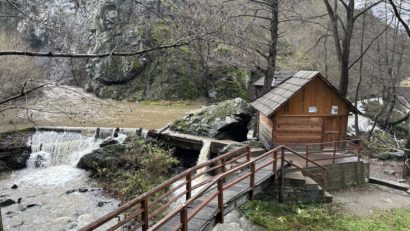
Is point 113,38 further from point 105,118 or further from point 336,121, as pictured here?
point 336,121

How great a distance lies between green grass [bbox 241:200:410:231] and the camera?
11.8 metres

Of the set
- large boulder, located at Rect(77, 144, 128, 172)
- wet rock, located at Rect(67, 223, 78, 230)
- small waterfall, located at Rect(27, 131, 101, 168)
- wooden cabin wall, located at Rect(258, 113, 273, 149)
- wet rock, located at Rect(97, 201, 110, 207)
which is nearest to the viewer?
wet rock, located at Rect(67, 223, 78, 230)

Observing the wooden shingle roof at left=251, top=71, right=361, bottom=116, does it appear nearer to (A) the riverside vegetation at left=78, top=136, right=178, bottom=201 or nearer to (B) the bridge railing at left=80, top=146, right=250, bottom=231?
(B) the bridge railing at left=80, top=146, right=250, bottom=231

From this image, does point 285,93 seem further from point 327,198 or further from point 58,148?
point 58,148

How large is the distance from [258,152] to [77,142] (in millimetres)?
12087

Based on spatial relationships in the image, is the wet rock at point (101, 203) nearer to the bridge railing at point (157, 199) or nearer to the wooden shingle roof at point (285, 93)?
the bridge railing at point (157, 199)

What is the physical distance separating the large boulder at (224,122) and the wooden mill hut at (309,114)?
333 centimetres

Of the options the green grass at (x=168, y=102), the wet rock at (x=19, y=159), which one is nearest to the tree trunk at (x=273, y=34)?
the wet rock at (x=19, y=159)

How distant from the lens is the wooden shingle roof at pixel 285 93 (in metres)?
16.0

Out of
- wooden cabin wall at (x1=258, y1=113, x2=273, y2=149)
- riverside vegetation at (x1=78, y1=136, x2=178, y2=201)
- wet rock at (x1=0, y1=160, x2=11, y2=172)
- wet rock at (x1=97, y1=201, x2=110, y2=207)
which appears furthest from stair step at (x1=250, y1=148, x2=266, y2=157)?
wet rock at (x1=0, y1=160, x2=11, y2=172)

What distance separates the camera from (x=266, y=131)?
59.8 ft

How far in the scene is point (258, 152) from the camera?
16891 mm

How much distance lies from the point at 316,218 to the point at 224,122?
9.10 meters

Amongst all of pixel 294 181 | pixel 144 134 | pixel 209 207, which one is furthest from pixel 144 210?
pixel 144 134
